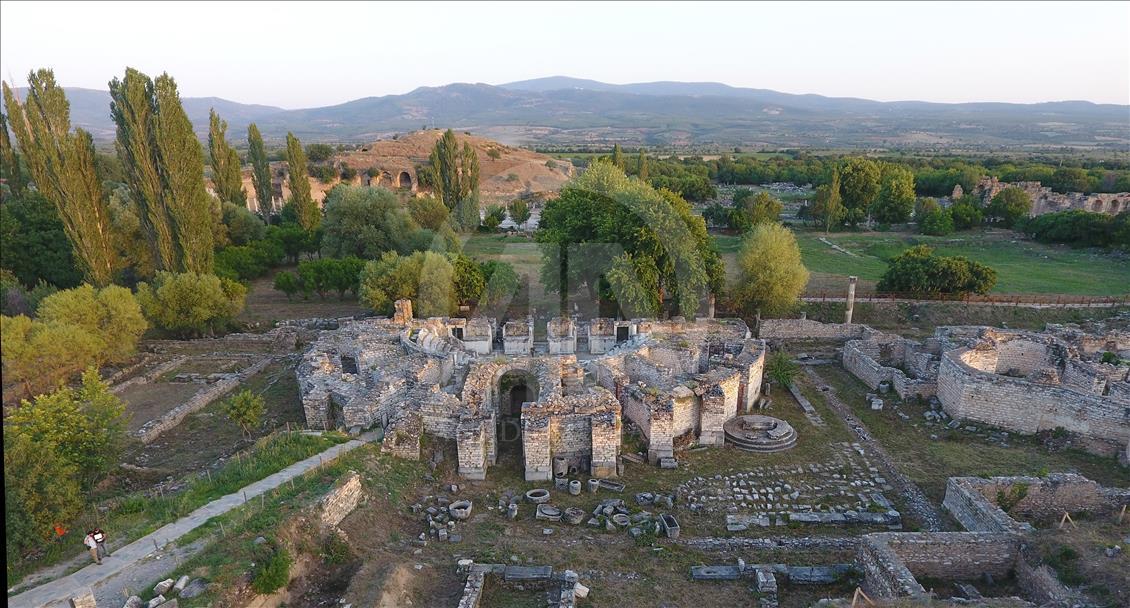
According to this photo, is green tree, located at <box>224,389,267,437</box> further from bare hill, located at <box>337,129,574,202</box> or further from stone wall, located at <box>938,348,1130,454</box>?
bare hill, located at <box>337,129,574,202</box>

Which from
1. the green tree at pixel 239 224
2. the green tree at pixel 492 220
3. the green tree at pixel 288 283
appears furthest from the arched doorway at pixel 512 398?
the green tree at pixel 492 220

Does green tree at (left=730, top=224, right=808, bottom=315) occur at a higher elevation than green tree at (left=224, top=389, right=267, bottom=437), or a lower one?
higher

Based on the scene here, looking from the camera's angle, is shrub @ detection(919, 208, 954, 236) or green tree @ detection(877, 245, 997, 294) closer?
green tree @ detection(877, 245, 997, 294)

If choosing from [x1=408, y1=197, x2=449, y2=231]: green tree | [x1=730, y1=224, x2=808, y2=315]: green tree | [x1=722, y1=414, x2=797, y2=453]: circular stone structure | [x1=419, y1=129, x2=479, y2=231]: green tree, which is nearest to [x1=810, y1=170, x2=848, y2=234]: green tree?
[x1=730, y1=224, x2=808, y2=315]: green tree

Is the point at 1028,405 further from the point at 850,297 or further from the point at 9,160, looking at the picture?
the point at 9,160

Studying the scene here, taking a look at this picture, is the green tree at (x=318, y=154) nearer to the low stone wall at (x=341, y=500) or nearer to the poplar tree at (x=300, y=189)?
the poplar tree at (x=300, y=189)

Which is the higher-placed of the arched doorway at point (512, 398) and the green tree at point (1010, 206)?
the green tree at point (1010, 206)

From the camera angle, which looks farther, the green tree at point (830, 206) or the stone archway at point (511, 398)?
the green tree at point (830, 206)
